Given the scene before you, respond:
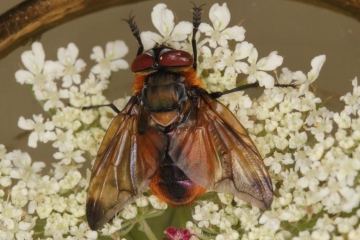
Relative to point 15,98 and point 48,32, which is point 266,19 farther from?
point 15,98

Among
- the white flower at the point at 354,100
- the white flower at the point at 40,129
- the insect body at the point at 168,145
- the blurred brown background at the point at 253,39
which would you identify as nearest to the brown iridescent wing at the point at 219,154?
the insect body at the point at 168,145

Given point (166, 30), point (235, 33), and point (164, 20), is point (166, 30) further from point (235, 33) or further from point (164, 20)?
point (235, 33)

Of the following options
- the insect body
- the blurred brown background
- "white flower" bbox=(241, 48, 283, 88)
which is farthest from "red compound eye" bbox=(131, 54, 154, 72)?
the blurred brown background

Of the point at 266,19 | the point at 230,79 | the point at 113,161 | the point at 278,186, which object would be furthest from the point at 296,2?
the point at 113,161

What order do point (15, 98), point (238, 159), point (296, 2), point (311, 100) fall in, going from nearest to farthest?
point (238, 159) < point (311, 100) < point (296, 2) < point (15, 98)

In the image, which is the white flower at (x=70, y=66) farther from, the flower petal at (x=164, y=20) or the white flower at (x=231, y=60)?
the white flower at (x=231, y=60)

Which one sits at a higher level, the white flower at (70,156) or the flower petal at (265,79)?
the flower petal at (265,79)
